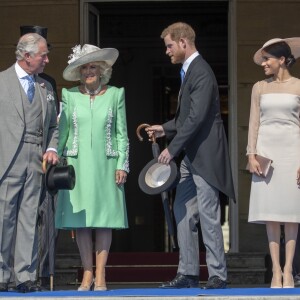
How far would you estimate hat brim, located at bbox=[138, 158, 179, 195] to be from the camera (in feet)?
34.5

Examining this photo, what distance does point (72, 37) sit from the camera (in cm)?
1437

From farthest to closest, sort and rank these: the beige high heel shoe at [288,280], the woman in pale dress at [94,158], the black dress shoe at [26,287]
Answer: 1. the woman in pale dress at [94,158]
2. the beige high heel shoe at [288,280]
3. the black dress shoe at [26,287]

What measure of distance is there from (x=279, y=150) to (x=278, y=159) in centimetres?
7

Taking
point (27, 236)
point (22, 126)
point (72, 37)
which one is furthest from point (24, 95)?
point (72, 37)

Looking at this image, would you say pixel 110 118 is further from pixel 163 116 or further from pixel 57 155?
pixel 163 116

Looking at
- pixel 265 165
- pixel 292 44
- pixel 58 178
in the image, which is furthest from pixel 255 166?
pixel 58 178

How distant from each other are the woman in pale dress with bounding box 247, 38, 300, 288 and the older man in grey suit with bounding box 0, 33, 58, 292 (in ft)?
5.27

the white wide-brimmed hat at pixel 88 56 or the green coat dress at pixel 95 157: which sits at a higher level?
the white wide-brimmed hat at pixel 88 56

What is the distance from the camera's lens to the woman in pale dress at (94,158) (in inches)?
424

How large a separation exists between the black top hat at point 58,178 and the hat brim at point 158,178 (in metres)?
0.57

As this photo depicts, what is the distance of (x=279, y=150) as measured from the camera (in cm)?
1077

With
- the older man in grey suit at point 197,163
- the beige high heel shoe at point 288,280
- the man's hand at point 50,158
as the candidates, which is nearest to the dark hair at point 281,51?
the older man in grey suit at point 197,163

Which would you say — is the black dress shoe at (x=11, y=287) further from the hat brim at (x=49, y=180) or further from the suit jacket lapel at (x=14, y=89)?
the suit jacket lapel at (x=14, y=89)

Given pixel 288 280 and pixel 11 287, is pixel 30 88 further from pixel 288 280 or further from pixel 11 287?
pixel 288 280
